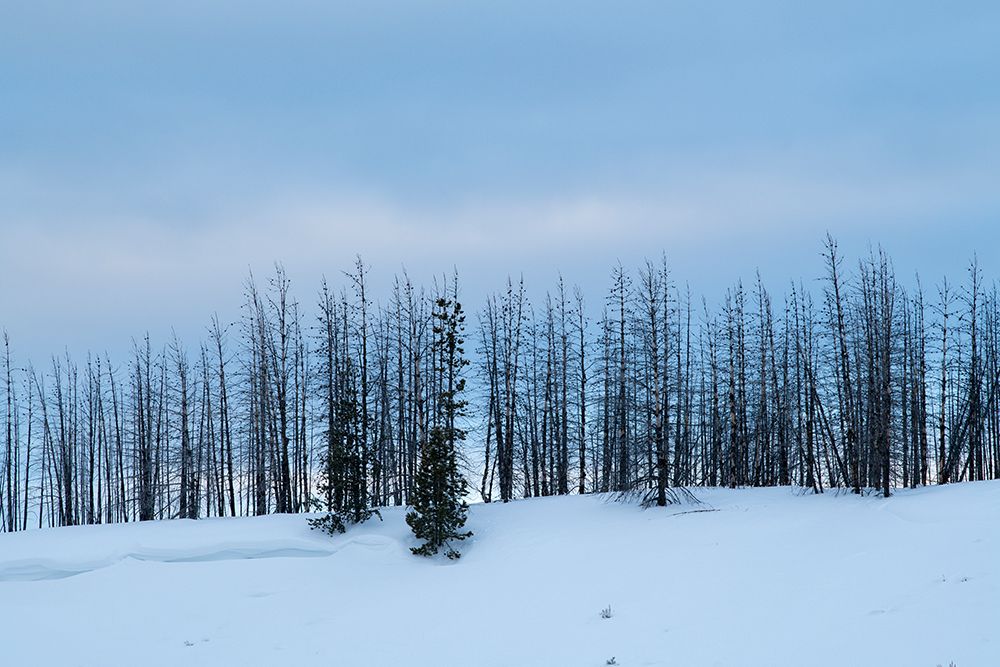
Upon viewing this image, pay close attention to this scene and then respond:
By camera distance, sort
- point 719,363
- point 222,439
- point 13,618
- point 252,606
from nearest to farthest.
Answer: point 13,618
point 252,606
point 222,439
point 719,363

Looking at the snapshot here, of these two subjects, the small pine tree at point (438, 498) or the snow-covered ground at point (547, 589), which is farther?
the small pine tree at point (438, 498)

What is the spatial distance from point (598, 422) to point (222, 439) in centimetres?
2117

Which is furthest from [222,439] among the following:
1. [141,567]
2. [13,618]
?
[13,618]

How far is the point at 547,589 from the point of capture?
18.6m

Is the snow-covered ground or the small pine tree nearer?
the snow-covered ground

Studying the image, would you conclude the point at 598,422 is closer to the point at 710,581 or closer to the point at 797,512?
the point at 797,512

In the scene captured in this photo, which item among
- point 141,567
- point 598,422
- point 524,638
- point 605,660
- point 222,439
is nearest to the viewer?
point 605,660

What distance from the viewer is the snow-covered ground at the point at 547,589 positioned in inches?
487

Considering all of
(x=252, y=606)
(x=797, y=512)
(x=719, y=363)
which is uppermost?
(x=719, y=363)

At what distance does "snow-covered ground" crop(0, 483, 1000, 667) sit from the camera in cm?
1236

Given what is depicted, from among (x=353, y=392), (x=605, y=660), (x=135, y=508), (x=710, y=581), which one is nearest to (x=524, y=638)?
(x=605, y=660)

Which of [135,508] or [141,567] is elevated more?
[141,567]

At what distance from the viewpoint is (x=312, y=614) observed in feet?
62.0

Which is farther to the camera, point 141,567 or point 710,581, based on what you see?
point 141,567
